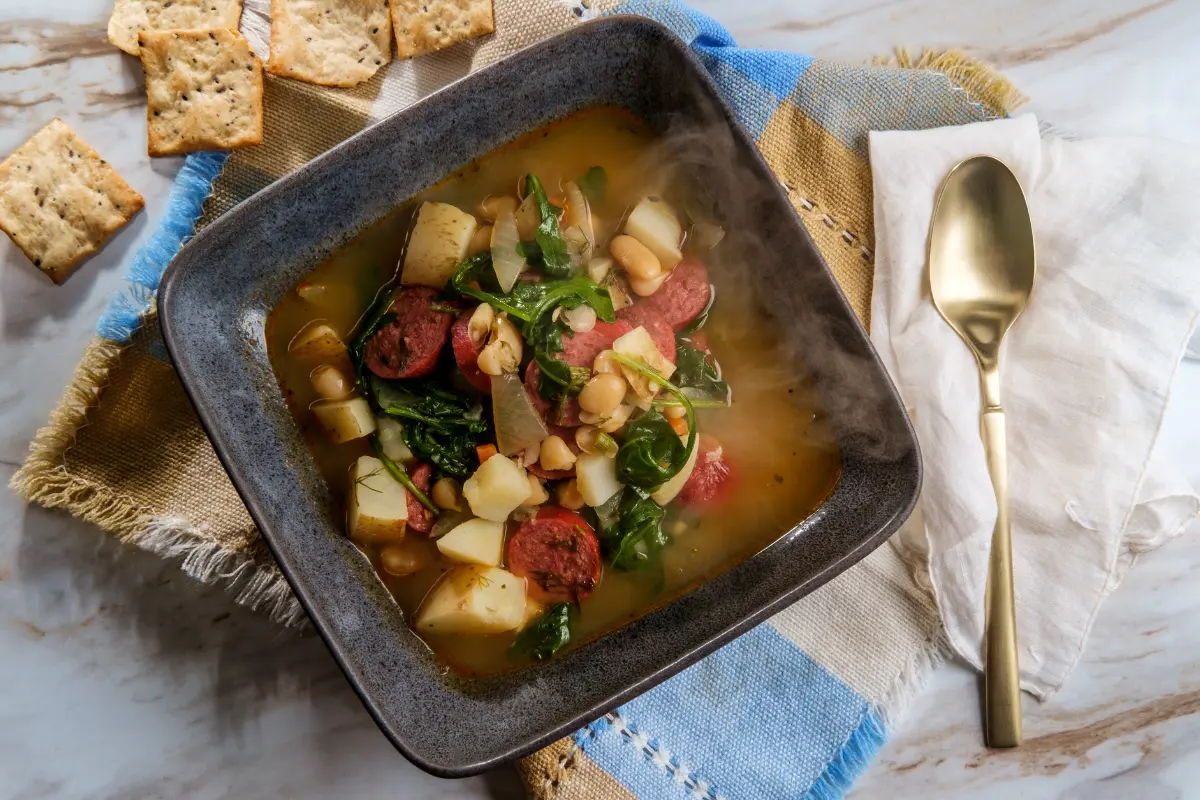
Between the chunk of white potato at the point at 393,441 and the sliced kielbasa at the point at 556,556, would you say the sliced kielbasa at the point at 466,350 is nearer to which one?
the chunk of white potato at the point at 393,441

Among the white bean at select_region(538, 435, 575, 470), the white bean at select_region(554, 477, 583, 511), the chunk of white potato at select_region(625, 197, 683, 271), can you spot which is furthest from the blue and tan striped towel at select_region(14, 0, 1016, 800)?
the white bean at select_region(538, 435, 575, 470)

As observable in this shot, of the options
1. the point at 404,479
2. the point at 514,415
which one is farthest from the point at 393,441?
the point at 514,415

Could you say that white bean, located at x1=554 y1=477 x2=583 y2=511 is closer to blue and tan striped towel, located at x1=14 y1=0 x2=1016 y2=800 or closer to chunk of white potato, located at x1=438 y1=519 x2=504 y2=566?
chunk of white potato, located at x1=438 y1=519 x2=504 y2=566

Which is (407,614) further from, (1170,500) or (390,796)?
(1170,500)

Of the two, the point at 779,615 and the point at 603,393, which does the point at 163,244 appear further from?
the point at 779,615

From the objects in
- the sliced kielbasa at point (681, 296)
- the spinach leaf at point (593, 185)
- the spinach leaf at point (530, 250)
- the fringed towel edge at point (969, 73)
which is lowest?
the sliced kielbasa at point (681, 296)

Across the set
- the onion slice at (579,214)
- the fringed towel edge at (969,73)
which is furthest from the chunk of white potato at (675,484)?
the fringed towel edge at (969,73)

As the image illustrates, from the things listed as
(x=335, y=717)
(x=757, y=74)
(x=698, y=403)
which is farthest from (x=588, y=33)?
(x=335, y=717)
